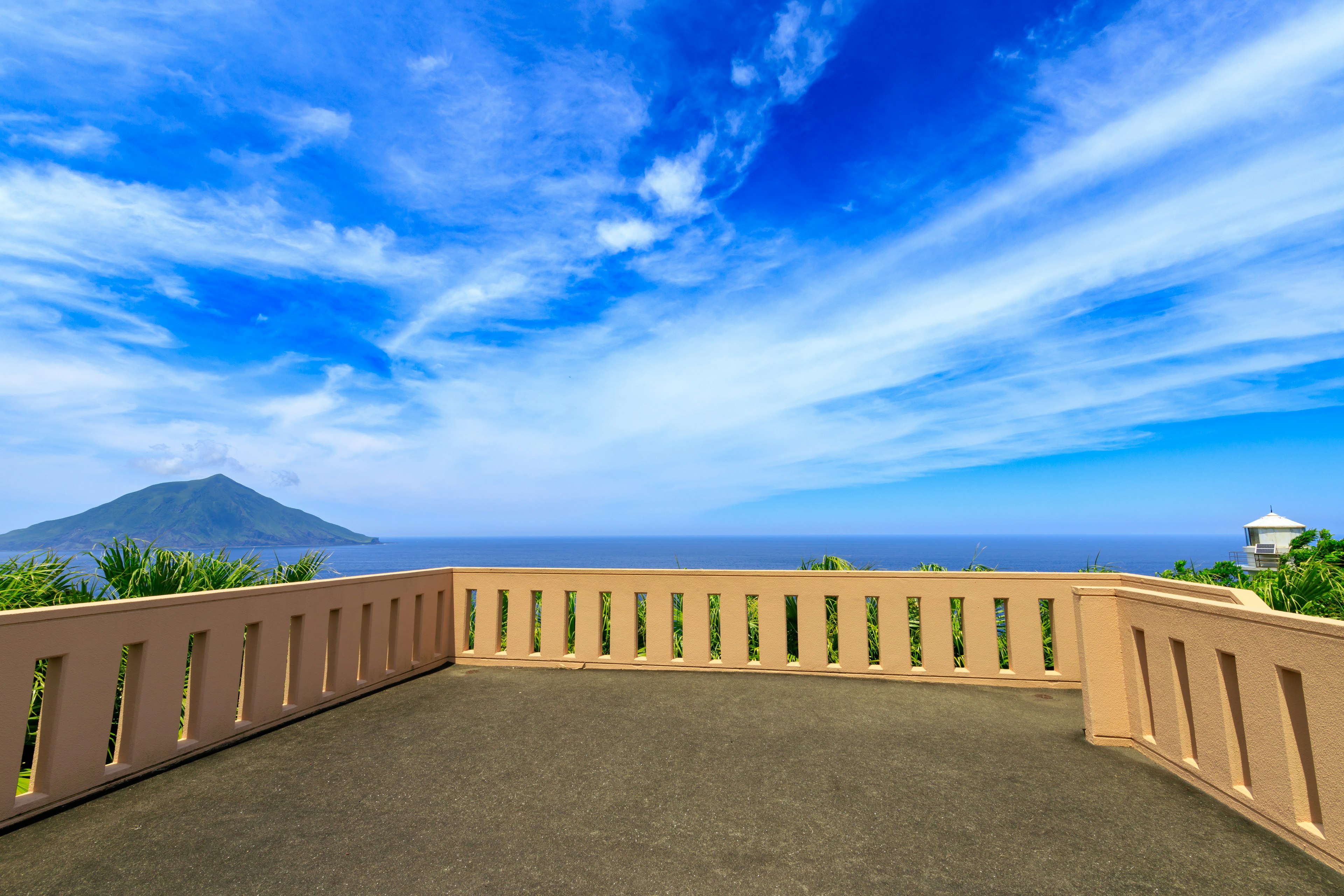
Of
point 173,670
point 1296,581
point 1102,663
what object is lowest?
point 1102,663

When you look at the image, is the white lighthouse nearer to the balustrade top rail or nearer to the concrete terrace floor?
the balustrade top rail

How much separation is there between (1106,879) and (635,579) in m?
4.20

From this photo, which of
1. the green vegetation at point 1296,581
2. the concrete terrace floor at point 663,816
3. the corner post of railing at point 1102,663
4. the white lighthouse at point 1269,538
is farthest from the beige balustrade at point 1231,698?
the white lighthouse at point 1269,538

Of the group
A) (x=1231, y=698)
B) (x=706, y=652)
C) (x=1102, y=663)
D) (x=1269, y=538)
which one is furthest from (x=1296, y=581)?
(x=1269, y=538)

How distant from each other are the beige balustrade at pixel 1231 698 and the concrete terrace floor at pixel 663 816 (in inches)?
5.8

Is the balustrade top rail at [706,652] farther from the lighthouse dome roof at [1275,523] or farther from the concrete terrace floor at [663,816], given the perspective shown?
the lighthouse dome roof at [1275,523]

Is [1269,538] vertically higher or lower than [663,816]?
higher

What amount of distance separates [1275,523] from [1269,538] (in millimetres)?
389

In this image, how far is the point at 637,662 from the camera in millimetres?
5938

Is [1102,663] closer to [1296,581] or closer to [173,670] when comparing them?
[1296,581]

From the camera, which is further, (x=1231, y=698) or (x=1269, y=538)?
(x=1269, y=538)

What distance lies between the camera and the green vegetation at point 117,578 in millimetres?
4797

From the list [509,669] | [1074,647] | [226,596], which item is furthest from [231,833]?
[1074,647]

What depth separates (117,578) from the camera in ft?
18.5
